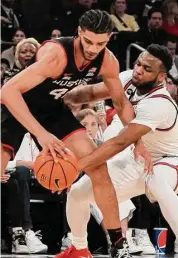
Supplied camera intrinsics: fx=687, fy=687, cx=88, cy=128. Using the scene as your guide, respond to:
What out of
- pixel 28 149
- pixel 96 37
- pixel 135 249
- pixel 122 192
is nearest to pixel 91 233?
pixel 135 249

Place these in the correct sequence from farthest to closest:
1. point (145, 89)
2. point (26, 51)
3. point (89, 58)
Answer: point (26, 51) → point (145, 89) → point (89, 58)

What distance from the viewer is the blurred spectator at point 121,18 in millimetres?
11148

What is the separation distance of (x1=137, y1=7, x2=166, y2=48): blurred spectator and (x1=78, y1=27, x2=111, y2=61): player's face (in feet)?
19.6

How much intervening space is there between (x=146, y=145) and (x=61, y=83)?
1160 mm

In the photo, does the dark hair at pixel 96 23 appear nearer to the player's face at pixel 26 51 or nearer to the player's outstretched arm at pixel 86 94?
the player's outstretched arm at pixel 86 94

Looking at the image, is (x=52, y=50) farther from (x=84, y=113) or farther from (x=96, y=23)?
(x=84, y=113)

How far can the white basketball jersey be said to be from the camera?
216 inches

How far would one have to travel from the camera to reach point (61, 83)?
5102mm

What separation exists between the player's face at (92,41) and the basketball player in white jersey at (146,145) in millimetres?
753

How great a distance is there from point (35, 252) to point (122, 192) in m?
1.62

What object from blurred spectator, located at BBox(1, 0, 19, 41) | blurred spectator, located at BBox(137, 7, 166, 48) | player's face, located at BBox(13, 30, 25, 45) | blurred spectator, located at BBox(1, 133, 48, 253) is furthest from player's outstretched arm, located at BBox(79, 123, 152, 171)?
blurred spectator, located at BBox(137, 7, 166, 48)

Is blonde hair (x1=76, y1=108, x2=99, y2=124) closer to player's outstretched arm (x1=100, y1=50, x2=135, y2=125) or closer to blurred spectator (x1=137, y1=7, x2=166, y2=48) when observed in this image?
player's outstretched arm (x1=100, y1=50, x2=135, y2=125)

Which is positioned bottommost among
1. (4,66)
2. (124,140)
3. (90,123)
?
(90,123)

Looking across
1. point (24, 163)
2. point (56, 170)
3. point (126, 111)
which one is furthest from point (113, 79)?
point (24, 163)
